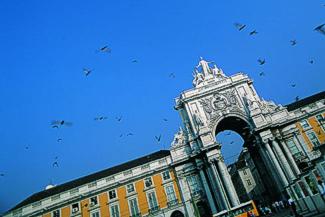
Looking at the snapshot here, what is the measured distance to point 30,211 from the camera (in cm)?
4400

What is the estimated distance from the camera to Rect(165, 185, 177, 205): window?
42.9 m

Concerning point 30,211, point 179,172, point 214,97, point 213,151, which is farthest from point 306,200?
point 30,211

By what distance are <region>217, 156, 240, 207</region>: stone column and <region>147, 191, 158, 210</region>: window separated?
12051 millimetres

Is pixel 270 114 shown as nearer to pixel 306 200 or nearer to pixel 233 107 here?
pixel 233 107

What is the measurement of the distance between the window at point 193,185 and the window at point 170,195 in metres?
3.15

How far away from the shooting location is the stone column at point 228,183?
130ft

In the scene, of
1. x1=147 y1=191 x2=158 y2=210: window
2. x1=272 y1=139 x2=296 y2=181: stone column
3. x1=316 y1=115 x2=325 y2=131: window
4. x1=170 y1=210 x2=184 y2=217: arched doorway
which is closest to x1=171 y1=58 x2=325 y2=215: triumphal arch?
x1=272 y1=139 x2=296 y2=181: stone column

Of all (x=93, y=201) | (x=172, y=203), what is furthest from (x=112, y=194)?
(x=172, y=203)

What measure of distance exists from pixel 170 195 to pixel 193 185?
14.2ft

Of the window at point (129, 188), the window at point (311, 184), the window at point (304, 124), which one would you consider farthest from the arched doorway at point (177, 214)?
the window at point (304, 124)

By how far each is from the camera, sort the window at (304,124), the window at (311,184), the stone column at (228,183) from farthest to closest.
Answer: the window at (304,124) → the stone column at (228,183) → the window at (311,184)

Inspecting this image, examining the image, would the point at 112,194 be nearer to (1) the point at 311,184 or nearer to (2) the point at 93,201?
(2) the point at 93,201

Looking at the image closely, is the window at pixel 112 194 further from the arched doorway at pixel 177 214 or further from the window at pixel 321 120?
the window at pixel 321 120

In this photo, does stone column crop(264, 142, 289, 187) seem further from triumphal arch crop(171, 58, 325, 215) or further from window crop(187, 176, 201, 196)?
window crop(187, 176, 201, 196)
